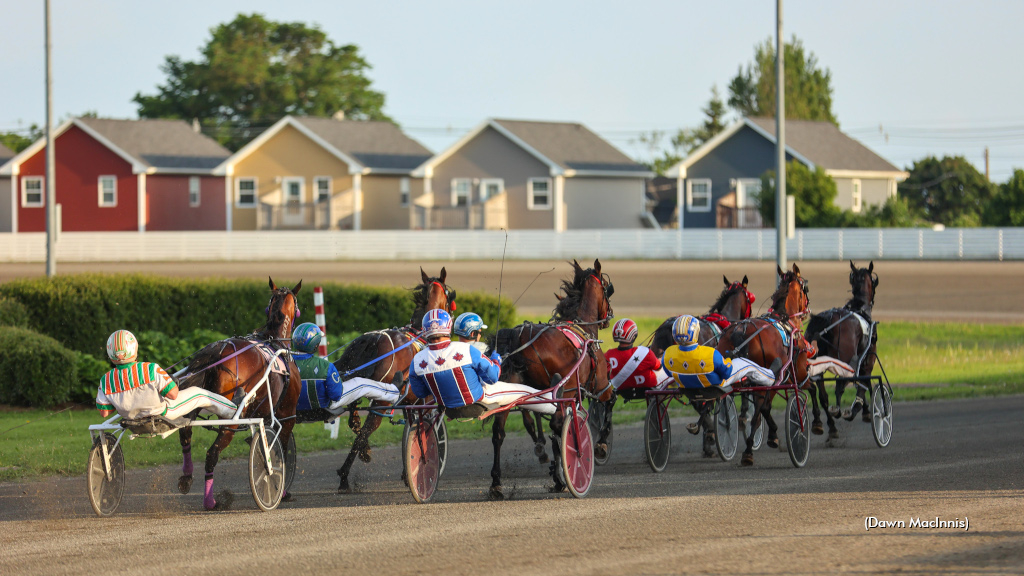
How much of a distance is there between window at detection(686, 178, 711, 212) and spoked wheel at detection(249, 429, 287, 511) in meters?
45.7

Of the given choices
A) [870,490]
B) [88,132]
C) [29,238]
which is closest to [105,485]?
[870,490]

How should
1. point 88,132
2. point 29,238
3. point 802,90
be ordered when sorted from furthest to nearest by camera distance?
point 802,90, point 88,132, point 29,238

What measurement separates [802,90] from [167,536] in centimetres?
7020

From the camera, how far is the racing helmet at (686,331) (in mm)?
11297

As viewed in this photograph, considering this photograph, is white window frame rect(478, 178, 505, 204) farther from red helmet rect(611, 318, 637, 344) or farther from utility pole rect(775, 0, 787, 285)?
red helmet rect(611, 318, 637, 344)

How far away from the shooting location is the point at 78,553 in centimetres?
739

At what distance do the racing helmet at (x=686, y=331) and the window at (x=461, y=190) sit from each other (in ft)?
133

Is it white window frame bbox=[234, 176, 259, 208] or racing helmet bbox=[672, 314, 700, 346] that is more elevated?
white window frame bbox=[234, 176, 259, 208]

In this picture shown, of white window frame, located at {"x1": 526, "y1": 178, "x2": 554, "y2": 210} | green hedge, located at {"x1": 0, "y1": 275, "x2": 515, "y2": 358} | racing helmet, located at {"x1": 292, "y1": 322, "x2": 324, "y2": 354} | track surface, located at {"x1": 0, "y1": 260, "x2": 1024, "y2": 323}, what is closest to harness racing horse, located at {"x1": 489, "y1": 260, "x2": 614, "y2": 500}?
racing helmet, located at {"x1": 292, "y1": 322, "x2": 324, "y2": 354}

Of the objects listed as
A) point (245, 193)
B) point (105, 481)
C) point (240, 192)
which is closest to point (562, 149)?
point (245, 193)

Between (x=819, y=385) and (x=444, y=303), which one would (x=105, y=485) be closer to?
(x=444, y=303)

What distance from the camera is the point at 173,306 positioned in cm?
1898

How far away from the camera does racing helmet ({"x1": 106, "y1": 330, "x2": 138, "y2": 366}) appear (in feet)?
27.6

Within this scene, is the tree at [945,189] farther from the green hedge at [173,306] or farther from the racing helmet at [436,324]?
the racing helmet at [436,324]
